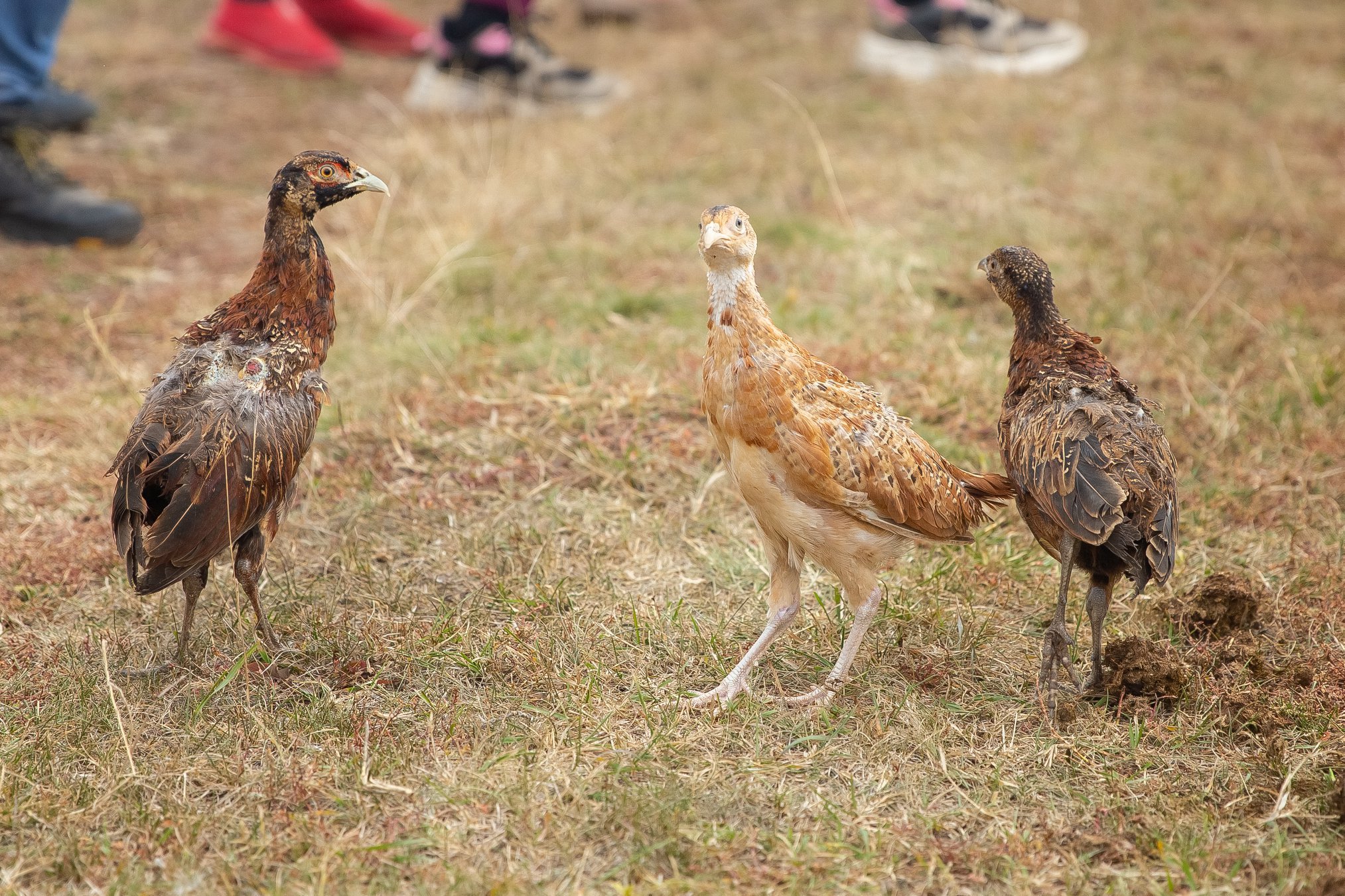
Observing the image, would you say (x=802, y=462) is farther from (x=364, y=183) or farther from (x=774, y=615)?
(x=364, y=183)

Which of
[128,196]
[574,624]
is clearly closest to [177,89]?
[128,196]

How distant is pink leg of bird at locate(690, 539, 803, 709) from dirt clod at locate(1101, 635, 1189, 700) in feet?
3.25

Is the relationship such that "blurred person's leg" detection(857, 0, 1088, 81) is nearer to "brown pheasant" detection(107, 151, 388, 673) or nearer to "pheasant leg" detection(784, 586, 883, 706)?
"brown pheasant" detection(107, 151, 388, 673)

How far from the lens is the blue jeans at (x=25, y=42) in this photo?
6.87 metres

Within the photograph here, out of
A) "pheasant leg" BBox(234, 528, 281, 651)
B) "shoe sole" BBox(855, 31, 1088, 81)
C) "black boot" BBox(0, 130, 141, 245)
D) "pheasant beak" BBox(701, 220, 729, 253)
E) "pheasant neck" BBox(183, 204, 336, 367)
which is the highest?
"pheasant beak" BBox(701, 220, 729, 253)

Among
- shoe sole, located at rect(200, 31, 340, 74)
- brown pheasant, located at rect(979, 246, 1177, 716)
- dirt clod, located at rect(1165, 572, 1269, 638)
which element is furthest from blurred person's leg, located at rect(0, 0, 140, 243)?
dirt clod, located at rect(1165, 572, 1269, 638)

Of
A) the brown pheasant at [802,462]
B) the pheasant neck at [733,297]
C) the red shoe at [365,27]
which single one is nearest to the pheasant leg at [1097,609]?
the brown pheasant at [802,462]

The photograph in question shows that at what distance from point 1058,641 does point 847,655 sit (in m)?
0.63

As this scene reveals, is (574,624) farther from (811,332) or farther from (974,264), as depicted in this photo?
(974,264)

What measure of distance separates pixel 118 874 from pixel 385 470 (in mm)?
2296

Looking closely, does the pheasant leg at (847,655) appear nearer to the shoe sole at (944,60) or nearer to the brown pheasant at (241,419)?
the brown pheasant at (241,419)

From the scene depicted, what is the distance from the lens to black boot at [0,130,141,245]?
23.6ft

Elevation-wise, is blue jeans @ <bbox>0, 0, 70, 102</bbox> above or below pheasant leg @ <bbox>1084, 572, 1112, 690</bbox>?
above

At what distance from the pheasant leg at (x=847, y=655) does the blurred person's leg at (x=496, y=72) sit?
21.7 ft
